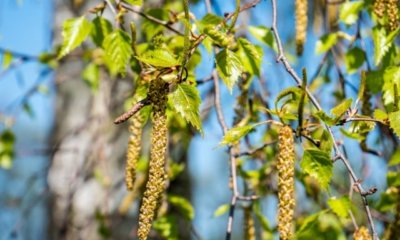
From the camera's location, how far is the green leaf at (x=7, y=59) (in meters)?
2.68

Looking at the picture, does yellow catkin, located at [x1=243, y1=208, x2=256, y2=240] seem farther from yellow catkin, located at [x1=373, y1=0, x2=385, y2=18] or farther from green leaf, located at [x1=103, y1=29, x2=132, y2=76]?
yellow catkin, located at [x1=373, y1=0, x2=385, y2=18]

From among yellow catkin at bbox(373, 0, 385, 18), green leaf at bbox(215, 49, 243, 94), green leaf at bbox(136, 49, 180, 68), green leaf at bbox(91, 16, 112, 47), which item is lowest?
green leaf at bbox(136, 49, 180, 68)

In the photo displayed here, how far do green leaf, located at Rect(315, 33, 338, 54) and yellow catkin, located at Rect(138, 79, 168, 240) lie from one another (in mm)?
945

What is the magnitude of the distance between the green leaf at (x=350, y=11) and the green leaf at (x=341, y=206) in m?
0.59

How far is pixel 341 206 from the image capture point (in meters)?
1.63

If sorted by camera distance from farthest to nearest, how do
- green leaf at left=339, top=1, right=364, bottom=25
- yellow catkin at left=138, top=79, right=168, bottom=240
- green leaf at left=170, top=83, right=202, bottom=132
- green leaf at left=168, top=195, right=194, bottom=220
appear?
1. green leaf at left=168, top=195, right=194, bottom=220
2. green leaf at left=339, top=1, right=364, bottom=25
3. green leaf at left=170, top=83, right=202, bottom=132
4. yellow catkin at left=138, top=79, right=168, bottom=240

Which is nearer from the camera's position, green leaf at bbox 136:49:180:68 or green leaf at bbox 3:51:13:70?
green leaf at bbox 136:49:180:68

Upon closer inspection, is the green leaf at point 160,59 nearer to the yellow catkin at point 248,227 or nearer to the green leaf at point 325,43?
the yellow catkin at point 248,227

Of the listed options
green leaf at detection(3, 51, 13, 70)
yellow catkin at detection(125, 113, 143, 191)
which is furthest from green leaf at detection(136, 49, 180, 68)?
green leaf at detection(3, 51, 13, 70)

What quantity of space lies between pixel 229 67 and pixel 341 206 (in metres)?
0.59

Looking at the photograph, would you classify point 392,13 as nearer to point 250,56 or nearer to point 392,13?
point 392,13

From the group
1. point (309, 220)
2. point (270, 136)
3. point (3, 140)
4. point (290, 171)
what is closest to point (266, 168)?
point (270, 136)

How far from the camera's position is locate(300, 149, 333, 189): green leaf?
1.31 metres

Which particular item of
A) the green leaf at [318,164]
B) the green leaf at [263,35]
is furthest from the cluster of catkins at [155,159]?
the green leaf at [263,35]
